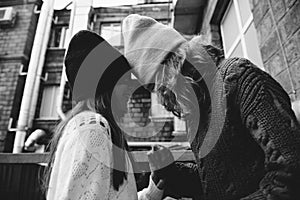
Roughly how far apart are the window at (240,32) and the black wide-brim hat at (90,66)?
124 centimetres

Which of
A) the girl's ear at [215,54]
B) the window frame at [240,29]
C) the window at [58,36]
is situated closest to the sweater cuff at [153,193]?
the girl's ear at [215,54]

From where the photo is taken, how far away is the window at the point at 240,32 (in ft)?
6.66

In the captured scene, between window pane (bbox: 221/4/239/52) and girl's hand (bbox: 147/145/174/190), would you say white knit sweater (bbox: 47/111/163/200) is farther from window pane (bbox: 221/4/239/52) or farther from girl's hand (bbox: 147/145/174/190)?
window pane (bbox: 221/4/239/52)

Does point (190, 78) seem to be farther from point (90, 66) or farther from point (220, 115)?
point (90, 66)

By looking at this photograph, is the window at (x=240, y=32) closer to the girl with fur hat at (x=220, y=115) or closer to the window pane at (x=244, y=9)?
the window pane at (x=244, y=9)

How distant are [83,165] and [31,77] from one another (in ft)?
16.5

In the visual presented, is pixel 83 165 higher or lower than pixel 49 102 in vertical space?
lower

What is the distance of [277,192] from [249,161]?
0.50 ft

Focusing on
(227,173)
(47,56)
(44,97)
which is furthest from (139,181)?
(47,56)

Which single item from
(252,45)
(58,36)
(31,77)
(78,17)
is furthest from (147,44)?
(58,36)

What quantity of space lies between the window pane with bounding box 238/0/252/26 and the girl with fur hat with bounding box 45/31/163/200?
1458 mm

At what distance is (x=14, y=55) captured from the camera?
5734 mm

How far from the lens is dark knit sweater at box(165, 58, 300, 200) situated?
1.85 feet

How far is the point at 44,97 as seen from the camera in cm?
563
